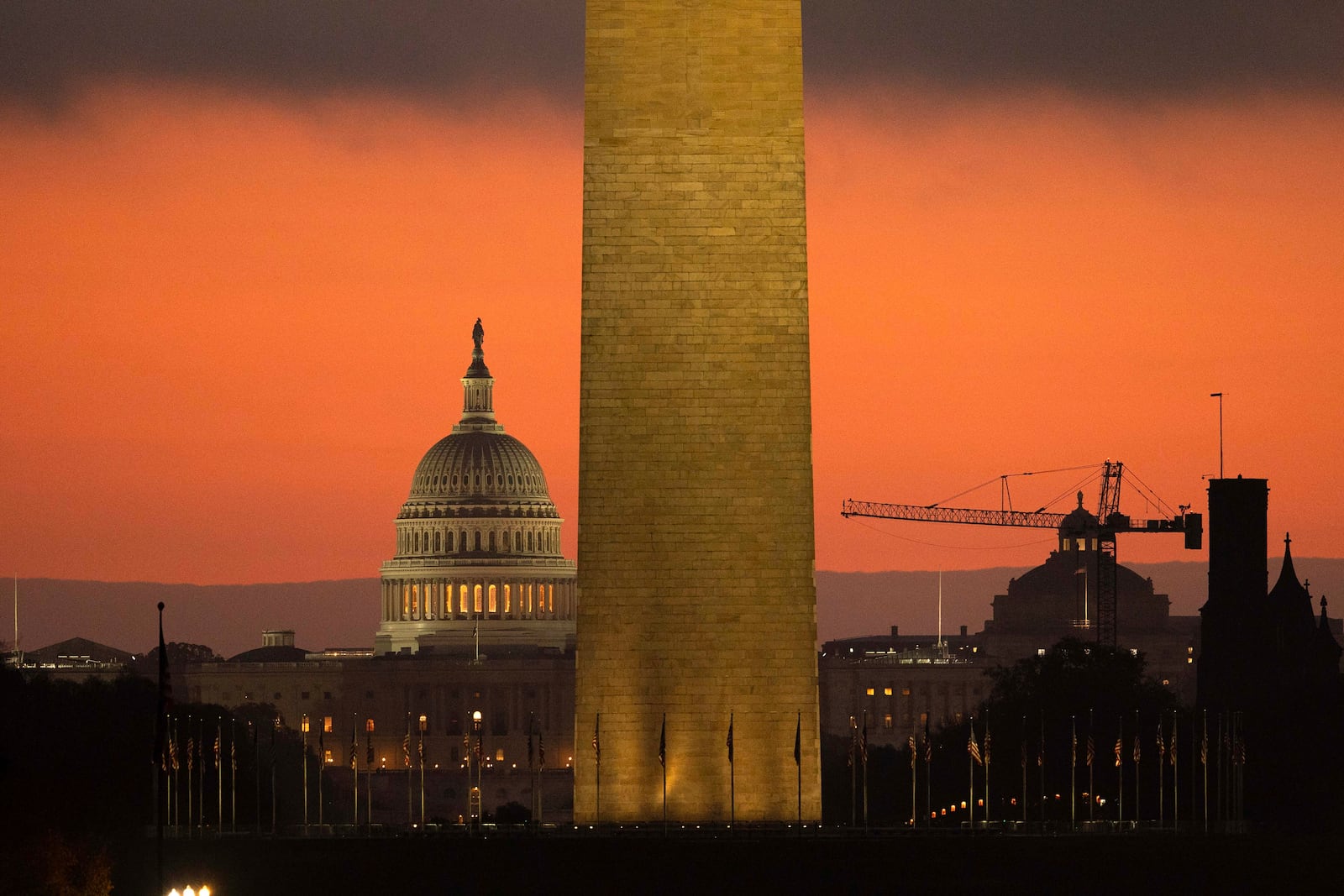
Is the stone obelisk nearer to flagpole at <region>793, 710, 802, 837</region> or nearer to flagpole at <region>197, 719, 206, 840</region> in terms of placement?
flagpole at <region>793, 710, 802, 837</region>

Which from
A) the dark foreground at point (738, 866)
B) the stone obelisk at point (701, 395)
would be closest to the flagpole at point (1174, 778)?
the dark foreground at point (738, 866)

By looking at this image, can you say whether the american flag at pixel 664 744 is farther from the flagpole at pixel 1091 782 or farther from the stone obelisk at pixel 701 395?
the flagpole at pixel 1091 782

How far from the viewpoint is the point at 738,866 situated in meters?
69.9

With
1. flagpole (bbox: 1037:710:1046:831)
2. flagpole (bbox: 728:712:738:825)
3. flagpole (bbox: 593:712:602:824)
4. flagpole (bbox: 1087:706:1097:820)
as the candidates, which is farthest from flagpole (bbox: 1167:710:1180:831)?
flagpole (bbox: 593:712:602:824)

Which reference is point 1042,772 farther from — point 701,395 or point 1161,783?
point 701,395

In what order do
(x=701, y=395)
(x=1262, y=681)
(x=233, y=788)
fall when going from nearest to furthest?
(x=701, y=395)
(x=233, y=788)
(x=1262, y=681)

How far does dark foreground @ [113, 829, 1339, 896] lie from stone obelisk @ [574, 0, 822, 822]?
349 centimetres

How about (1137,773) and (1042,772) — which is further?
(1042,772)

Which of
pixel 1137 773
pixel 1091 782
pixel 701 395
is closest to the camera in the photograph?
pixel 701 395

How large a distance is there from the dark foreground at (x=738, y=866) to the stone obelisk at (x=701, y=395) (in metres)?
3.49

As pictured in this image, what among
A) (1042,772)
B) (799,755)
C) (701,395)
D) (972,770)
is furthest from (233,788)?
(701,395)

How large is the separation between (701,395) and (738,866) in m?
11.4

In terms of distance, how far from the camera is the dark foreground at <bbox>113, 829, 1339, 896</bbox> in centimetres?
6925

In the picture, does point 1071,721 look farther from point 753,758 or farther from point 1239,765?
point 753,758
